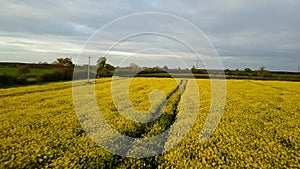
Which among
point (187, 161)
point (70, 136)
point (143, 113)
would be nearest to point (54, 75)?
point (143, 113)

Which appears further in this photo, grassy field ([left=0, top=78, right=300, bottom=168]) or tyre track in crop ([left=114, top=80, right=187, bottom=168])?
tyre track in crop ([left=114, top=80, right=187, bottom=168])

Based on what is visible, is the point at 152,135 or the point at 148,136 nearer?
the point at 148,136

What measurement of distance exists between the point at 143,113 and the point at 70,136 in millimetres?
5641

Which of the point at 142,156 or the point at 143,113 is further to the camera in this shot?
the point at 143,113

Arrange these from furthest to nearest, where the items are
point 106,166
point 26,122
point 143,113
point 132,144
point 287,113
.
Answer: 1. point 287,113
2. point 143,113
3. point 26,122
4. point 132,144
5. point 106,166

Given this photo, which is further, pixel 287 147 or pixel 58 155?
pixel 287 147

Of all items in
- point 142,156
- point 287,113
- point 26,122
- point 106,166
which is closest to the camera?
point 106,166

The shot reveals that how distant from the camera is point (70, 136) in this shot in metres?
10.9

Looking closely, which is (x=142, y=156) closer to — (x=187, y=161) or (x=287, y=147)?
(x=187, y=161)

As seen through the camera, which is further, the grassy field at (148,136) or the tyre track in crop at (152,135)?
the tyre track in crop at (152,135)

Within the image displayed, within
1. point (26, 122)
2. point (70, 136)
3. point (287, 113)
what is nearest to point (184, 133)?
point (70, 136)

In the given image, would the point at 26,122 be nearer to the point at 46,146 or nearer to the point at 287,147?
the point at 46,146

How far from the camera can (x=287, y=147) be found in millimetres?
10531

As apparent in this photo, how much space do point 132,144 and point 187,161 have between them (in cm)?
→ 247
